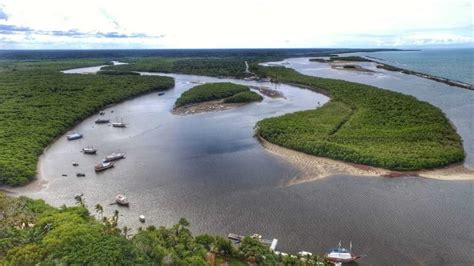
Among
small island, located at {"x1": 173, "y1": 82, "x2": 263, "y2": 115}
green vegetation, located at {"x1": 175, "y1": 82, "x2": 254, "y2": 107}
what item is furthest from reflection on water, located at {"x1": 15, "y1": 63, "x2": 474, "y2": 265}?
green vegetation, located at {"x1": 175, "y1": 82, "x2": 254, "y2": 107}

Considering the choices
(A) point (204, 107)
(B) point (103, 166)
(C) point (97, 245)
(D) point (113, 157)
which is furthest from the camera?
Answer: (A) point (204, 107)

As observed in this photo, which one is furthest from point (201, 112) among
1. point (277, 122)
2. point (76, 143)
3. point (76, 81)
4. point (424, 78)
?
point (424, 78)

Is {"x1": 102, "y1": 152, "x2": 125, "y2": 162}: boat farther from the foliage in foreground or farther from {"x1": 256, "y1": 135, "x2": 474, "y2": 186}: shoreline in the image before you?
the foliage in foreground

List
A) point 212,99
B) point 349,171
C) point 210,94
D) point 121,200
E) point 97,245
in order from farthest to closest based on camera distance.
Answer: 1. point 210,94
2. point 212,99
3. point 349,171
4. point 121,200
5. point 97,245

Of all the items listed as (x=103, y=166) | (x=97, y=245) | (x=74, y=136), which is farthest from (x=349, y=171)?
(x=74, y=136)

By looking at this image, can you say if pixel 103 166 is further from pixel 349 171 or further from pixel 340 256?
pixel 340 256

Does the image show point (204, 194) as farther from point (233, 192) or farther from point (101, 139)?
point (101, 139)

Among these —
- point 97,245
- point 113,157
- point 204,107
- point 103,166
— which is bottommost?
point 103,166
